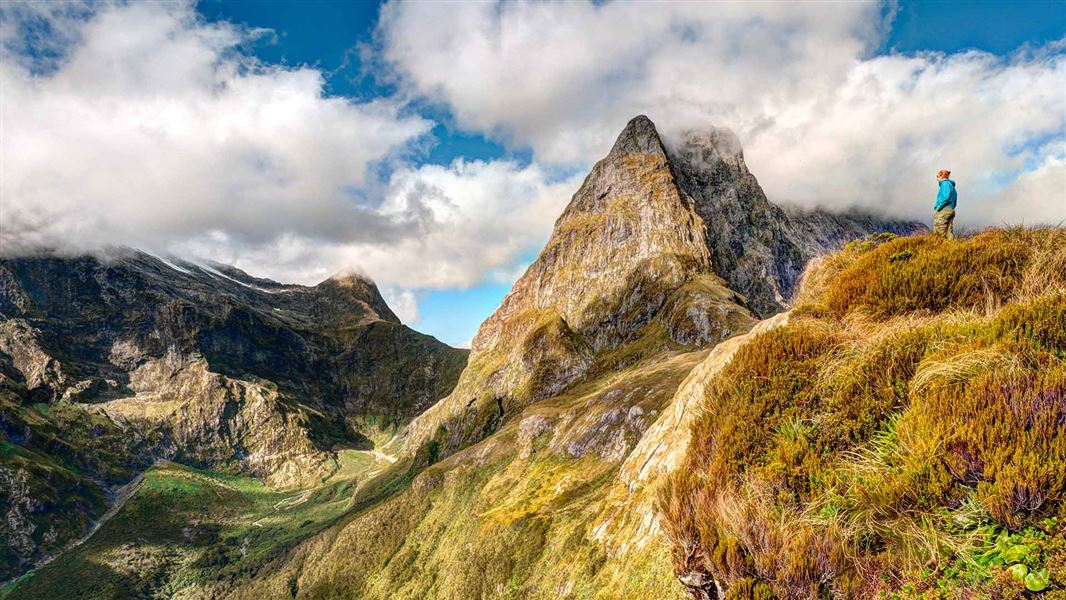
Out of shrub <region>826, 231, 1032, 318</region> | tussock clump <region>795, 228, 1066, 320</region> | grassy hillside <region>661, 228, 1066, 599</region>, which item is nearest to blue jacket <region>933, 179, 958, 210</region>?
tussock clump <region>795, 228, 1066, 320</region>

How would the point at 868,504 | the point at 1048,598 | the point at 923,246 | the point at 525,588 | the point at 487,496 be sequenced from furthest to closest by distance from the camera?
1. the point at 487,496
2. the point at 525,588
3. the point at 923,246
4. the point at 868,504
5. the point at 1048,598

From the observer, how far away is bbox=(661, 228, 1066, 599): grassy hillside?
6941 millimetres

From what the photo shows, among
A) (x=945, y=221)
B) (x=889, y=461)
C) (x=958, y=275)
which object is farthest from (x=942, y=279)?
(x=945, y=221)

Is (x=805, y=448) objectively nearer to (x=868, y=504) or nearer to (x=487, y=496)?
(x=868, y=504)

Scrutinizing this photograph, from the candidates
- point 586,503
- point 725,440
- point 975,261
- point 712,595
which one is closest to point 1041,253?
point 975,261

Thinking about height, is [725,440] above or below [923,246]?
below

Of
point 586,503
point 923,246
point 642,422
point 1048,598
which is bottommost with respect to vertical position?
point 586,503

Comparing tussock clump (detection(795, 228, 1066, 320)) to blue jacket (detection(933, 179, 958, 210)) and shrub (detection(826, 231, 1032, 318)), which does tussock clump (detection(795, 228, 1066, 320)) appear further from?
blue jacket (detection(933, 179, 958, 210))

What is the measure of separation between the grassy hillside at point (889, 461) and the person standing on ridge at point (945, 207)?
720 cm

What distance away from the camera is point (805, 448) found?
389 inches

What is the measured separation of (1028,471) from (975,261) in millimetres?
10237

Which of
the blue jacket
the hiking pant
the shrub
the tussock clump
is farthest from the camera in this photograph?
the blue jacket

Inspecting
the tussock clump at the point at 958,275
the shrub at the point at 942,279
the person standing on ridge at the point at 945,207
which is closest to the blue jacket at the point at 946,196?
the person standing on ridge at the point at 945,207

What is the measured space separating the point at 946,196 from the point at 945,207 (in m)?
0.58
